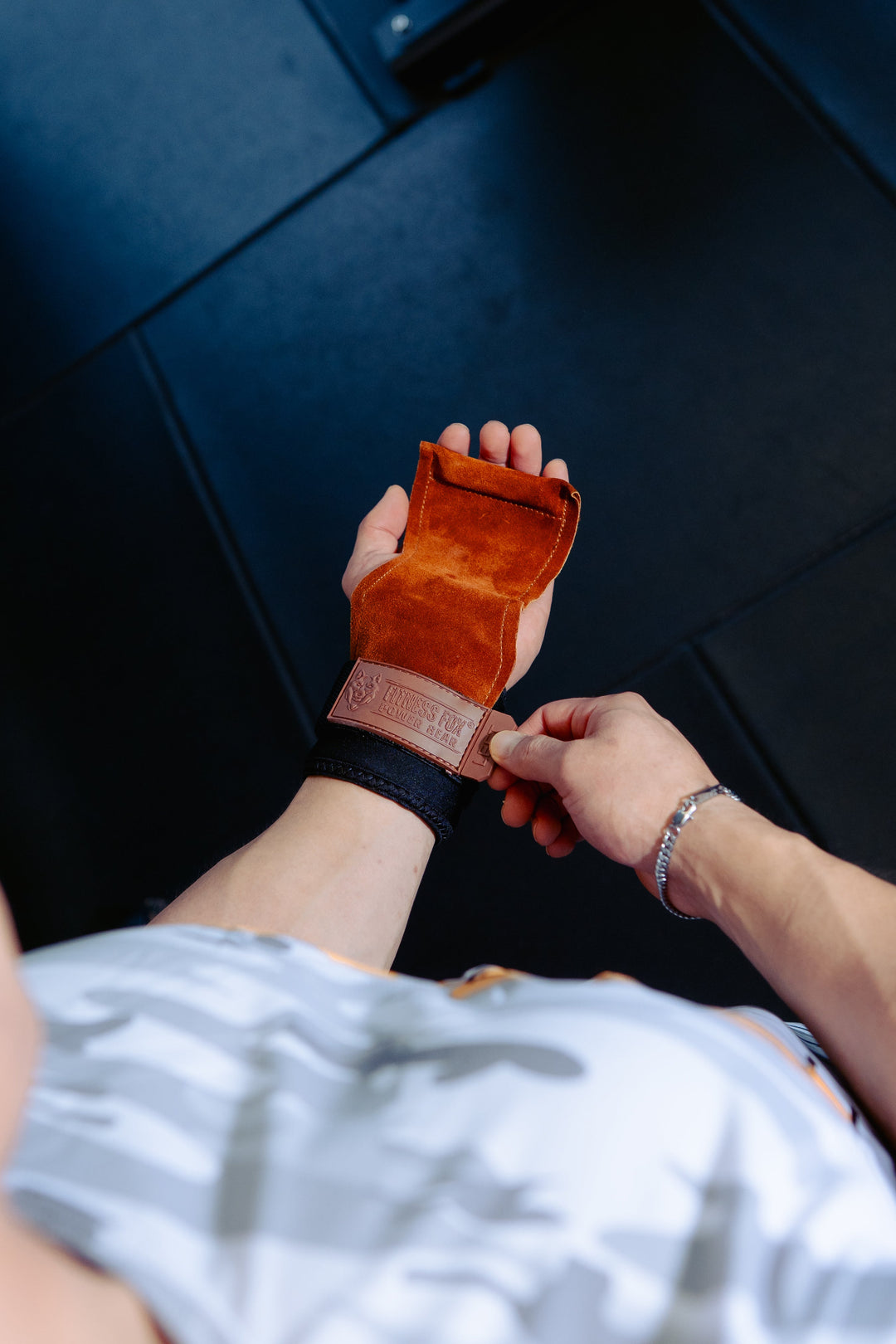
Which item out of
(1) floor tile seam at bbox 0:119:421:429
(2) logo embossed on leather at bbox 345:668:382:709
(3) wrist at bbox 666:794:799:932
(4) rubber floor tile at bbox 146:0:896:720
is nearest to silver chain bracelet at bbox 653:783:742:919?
(3) wrist at bbox 666:794:799:932

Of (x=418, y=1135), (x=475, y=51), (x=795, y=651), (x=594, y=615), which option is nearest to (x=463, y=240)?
(x=475, y=51)

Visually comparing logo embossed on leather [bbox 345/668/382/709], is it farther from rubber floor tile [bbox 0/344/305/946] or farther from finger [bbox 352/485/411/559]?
rubber floor tile [bbox 0/344/305/946]

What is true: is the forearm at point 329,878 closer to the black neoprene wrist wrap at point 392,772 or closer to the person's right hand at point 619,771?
the black neoprene wrist wrap at point 392,772

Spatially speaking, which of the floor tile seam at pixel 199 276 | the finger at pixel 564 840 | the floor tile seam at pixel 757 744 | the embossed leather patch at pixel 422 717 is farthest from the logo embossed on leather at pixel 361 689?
the floor tile seam at pixel 199 276

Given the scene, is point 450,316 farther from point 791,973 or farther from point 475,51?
point 791,973

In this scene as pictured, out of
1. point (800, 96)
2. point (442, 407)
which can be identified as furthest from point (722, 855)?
point (800, 96)

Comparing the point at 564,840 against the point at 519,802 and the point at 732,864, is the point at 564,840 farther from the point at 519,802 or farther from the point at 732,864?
the point at 732,864

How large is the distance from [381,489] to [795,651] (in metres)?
0.69

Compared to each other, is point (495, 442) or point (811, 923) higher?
point (495, 442)

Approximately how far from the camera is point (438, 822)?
88cm

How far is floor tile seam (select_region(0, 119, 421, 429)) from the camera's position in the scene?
148 cm

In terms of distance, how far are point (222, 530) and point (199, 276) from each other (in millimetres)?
525

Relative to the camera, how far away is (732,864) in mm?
685

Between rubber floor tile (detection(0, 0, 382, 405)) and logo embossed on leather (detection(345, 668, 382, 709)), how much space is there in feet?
3.49
